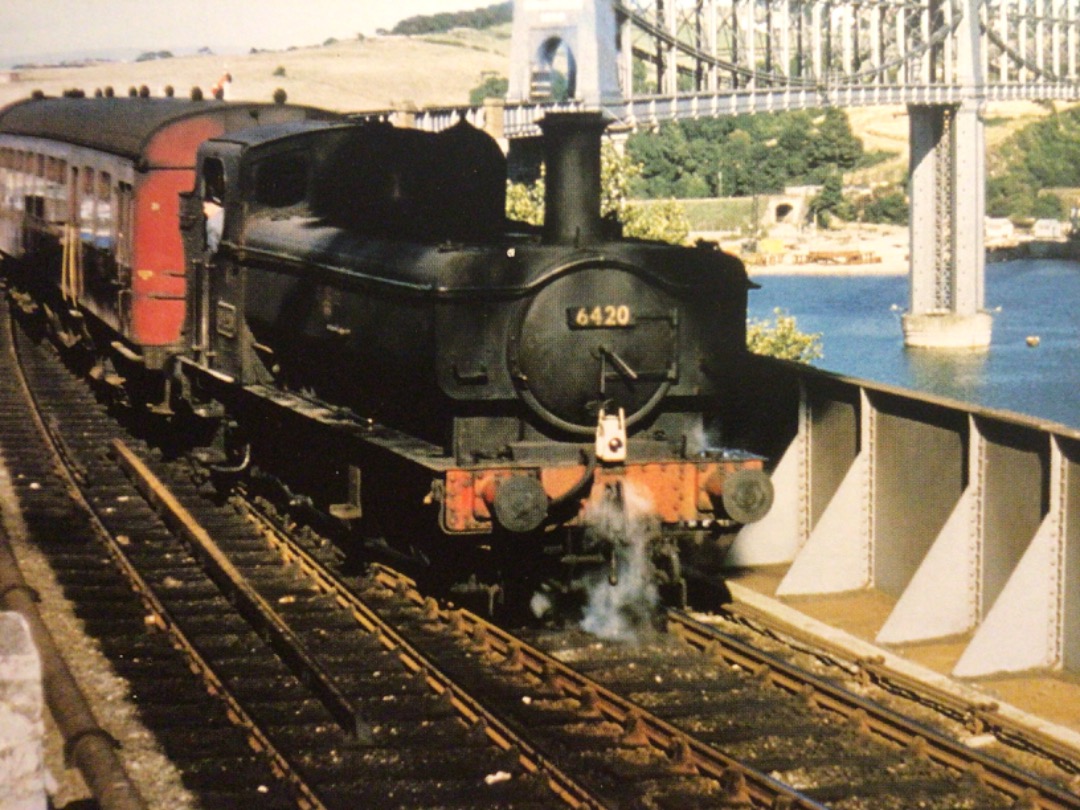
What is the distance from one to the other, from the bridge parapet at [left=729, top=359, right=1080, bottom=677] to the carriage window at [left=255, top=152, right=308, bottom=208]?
3.88 m

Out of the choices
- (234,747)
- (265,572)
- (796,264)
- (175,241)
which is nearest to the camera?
(234,747)

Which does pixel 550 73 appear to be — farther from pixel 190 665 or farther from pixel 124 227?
pixel 190 665

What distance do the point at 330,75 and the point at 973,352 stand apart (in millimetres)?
89573

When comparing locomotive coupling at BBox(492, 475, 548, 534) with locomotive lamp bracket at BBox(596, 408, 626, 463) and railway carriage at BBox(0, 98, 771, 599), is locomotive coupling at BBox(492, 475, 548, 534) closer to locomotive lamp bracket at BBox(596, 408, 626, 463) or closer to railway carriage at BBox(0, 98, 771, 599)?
railway carriage at BBox(0, 98, 771, 599)

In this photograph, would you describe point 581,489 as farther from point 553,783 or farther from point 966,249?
point 966,249

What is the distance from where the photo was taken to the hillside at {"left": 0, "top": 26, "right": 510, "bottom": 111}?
141 meters

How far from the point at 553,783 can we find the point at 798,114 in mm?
161167

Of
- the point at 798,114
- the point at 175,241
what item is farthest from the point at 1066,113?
the point at 175,241

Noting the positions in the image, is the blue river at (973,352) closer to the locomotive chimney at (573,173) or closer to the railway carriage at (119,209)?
the railway carriage at (119,209)

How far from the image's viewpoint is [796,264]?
452 feet

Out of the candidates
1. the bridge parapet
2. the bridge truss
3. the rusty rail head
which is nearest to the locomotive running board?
the rusty rail head

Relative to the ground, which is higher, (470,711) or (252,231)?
(252,231)

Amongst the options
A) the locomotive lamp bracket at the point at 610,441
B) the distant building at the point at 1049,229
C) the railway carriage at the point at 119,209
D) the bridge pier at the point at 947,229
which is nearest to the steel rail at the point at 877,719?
the locomotive lamp bracket at the point at 610,441

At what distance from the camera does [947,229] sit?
110 meters
